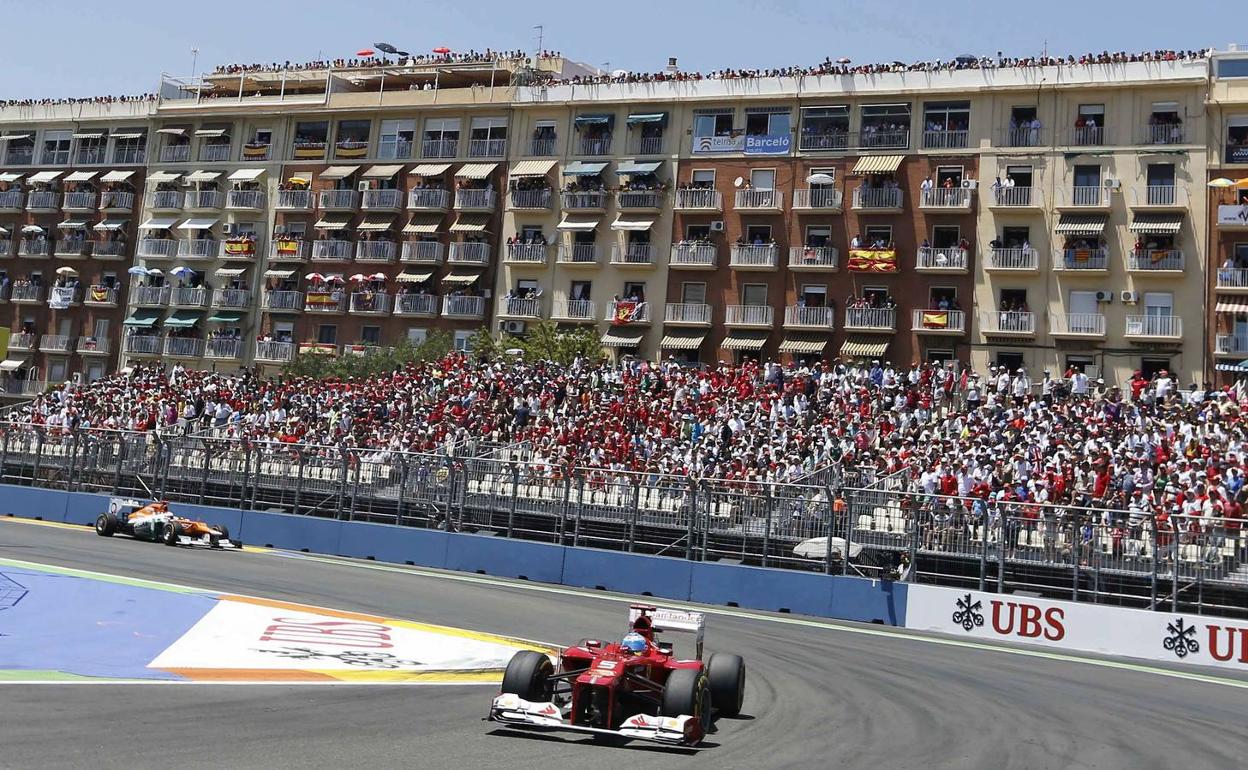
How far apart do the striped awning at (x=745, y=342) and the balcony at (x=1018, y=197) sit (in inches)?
399

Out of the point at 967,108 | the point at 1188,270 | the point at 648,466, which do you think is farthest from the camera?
the point at 967,108

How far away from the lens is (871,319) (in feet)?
158

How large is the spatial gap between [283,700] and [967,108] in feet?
136

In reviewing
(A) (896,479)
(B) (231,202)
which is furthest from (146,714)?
(B) (231,202)

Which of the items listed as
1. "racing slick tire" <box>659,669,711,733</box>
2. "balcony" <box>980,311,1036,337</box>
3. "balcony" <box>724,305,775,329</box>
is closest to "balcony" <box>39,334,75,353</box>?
"balcony" <box>724,305,775,329</box>

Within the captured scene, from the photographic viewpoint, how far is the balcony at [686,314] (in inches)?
2018

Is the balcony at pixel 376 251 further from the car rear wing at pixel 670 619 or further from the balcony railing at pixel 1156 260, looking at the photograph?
the car rear wing at pixel 670 619

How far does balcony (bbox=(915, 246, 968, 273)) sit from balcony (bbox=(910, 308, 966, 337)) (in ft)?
5.29

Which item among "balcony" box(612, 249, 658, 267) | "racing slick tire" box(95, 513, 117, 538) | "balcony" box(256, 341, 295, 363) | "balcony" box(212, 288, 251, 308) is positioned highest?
"balcony" box(612, 249, 658, 267)

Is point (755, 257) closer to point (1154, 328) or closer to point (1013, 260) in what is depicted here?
point (1013, 260)

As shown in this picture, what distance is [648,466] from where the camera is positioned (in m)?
33.3

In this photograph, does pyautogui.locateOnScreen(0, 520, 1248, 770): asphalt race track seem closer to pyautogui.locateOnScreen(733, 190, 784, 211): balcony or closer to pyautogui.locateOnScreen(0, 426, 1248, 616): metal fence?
pyautogui.locateOnScreen(0, 426, 1248, 616): metal fence

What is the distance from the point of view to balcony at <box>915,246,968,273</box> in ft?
155

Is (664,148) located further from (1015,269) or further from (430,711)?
(430,711)
